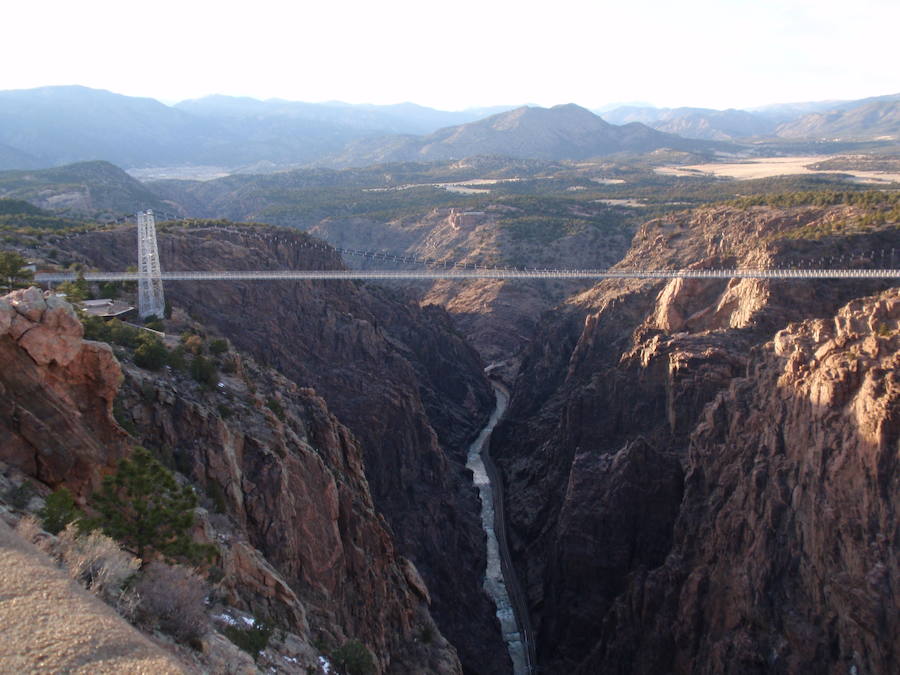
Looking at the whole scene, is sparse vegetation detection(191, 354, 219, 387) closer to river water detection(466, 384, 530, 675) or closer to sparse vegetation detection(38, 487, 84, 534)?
sparse vegetation detection(38, 487, 84, 534)

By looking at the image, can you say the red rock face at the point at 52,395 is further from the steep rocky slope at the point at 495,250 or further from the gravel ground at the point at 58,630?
the steep rocky slope at the point at 495,250

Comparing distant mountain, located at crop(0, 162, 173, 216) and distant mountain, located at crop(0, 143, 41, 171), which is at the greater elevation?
distant mountain, located at crop(0, 143, 41, 171)

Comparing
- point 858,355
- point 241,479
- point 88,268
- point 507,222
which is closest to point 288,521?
point 241,479

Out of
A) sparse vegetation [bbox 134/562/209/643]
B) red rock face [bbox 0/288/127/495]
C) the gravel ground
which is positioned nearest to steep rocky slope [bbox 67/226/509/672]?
red rock face [bbox 0/288/127/495]

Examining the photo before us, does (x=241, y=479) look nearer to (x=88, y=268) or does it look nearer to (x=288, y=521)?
(x=288, y=521)

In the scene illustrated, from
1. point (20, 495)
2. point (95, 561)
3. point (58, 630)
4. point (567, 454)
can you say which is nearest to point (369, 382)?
point (567, 454)

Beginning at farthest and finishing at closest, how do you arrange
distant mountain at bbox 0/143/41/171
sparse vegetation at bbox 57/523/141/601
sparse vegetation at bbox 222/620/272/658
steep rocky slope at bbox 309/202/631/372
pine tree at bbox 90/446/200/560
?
1. distant mountain at bbox 0/143/41/171
2. steep rocky slope at bbox 309/202/631/372
3. pine tree at bbox 90/446/200/560
4. sparse vegetation at bbox 222/620/272/658
5. sparse vegetation at bbox 57/523/141/601

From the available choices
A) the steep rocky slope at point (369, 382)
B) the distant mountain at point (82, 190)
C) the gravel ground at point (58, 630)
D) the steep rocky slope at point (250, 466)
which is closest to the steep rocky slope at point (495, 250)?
the steep rocky slope at point (369, 382)
